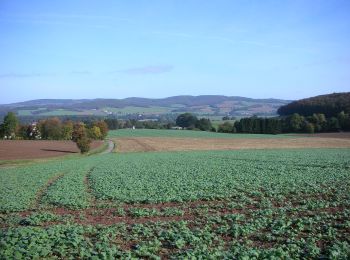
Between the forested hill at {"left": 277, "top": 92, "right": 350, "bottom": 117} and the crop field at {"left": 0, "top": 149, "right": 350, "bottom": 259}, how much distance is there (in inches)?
3866

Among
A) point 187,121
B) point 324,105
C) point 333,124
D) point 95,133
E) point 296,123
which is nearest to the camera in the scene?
point 95,133

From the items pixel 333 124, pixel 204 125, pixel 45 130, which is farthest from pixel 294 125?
pixel 45 130

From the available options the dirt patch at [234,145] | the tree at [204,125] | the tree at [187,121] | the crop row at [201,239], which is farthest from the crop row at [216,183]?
the tree at [187,121]

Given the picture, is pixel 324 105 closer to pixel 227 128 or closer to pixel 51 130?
pixel 227 128

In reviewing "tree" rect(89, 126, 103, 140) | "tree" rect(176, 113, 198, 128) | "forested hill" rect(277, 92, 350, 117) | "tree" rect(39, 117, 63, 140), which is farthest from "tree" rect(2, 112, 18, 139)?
"forested hill" rect(277, 92, 350, 117)

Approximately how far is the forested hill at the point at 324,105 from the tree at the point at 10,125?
95.0 metres

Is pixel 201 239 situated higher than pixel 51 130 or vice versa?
pixel 201 239

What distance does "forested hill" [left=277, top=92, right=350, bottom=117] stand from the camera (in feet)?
401

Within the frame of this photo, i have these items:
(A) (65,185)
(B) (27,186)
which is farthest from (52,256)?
(B) (27,186)

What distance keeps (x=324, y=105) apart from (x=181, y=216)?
397 feet

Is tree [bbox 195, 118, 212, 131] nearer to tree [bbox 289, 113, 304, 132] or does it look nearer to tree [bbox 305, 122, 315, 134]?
tree [bbox 289, 113, 304, 132]

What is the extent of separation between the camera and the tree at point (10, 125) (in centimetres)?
11319

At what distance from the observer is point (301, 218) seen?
16719 mm

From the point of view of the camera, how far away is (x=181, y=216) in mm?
18516
